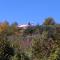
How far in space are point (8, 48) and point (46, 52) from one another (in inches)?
78.9

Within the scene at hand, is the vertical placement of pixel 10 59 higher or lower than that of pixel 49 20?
lower

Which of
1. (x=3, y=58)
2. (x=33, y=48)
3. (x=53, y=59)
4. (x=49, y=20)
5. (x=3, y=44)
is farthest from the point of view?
(x=49, y=20)

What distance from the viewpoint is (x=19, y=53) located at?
41.2ft

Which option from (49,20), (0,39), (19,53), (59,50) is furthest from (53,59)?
(49,20)

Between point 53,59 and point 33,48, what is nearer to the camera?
point 53,59

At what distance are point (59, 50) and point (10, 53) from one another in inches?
103

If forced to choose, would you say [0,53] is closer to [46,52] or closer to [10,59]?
[10,59]

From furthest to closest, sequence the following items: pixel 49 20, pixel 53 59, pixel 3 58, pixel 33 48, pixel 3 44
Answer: pixel 49 20 < pixel 33 48 < pixel 3 44 < pixel 3 58 < pixel 53 59

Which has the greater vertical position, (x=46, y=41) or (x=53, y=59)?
(x=46, y=41)

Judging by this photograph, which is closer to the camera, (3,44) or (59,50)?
(59,50)

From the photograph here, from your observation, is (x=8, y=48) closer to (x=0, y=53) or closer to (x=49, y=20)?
(x=0, y=53)

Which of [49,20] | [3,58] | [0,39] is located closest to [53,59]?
[3,58]

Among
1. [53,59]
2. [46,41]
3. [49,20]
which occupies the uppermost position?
[49,20]

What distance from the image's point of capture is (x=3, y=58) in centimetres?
1330
